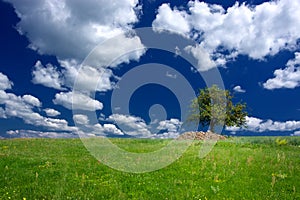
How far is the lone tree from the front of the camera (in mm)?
62500

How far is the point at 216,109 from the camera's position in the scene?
62281 mm

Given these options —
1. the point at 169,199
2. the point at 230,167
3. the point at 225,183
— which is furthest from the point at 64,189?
the point at 230,167

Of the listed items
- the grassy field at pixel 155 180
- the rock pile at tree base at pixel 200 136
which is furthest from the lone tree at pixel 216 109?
the grassy field at pixel 155 180

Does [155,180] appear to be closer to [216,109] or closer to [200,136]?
[200,136]

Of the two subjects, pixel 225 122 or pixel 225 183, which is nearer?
pixel 225 183

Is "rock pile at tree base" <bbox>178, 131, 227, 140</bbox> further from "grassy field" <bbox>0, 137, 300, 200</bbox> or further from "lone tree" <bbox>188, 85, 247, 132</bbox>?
"grassy field" <bbox>0, 137, 300, 200</bbox>

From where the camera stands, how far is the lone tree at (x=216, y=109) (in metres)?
62.5

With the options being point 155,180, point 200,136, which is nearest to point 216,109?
point 200,136

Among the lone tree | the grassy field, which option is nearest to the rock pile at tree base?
the lone tree

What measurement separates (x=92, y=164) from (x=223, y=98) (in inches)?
1961

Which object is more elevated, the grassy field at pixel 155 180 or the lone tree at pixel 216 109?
the lone tree at pixel 216 109

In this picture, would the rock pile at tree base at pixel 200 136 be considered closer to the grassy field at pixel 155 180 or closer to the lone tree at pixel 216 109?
the lone tree at pixel 216 109

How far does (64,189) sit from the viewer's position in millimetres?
13234

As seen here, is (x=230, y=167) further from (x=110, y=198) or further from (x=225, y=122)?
(x=225, y=122)
